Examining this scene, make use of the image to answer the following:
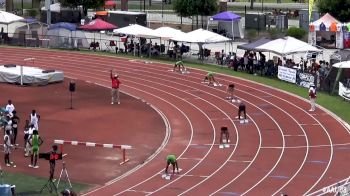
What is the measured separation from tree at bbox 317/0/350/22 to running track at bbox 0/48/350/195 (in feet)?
69.2

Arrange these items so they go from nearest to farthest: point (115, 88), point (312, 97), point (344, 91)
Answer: point (312, 97)
point (115, 88)
point (344, 91)

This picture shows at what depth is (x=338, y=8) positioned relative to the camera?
6681 cm

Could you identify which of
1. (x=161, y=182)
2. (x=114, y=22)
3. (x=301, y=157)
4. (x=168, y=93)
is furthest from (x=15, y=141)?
(x=114, y=22)

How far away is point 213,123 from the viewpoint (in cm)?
3600

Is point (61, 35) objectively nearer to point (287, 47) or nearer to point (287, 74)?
point (287, 47)

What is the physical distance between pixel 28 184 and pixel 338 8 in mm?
46350

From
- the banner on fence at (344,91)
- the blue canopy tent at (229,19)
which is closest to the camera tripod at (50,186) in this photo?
the banner on fence at (344,91)

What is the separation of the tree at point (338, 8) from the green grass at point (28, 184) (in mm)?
45120

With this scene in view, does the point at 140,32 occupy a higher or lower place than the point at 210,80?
higher

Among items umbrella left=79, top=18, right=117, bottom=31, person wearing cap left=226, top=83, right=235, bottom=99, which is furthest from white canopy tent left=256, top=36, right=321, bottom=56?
umbrella left=79, top=18, right=117, bottom=31

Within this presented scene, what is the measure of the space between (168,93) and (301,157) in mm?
15296

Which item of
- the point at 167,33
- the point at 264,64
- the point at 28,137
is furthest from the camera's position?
the point at 167,33

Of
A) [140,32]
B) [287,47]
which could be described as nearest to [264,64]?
[287,47]

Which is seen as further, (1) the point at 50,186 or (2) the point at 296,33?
(2) the point at 296,33
